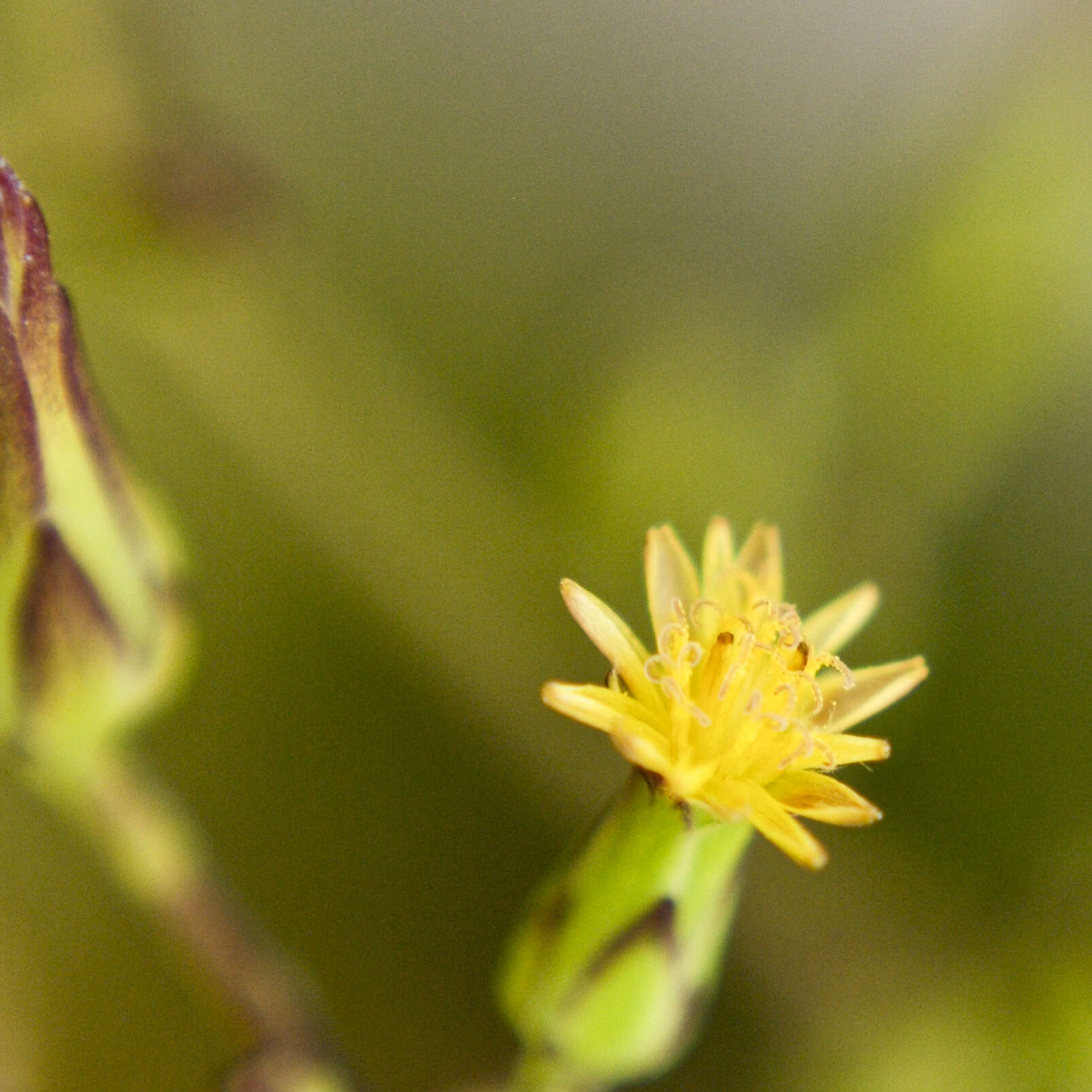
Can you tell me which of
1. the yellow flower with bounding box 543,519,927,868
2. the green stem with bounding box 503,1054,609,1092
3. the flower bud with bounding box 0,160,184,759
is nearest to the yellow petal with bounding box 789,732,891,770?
the yellow flower with bounding box 543,519,927,868

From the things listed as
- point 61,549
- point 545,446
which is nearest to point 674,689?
point 61,549

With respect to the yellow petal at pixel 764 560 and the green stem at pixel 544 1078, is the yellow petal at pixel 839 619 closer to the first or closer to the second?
the yellow petal at pixel 764 560

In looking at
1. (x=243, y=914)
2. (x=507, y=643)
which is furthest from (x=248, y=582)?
(x=243, y=914)

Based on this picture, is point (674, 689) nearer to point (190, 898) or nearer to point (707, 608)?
point (707, 608)

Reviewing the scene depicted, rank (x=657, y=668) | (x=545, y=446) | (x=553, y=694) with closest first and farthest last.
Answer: (x=553, y=694) < (x=657, y=668) < (x=545, y=446)

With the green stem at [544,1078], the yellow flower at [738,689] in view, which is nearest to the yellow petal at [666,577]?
the yellow flower at [738,689]
